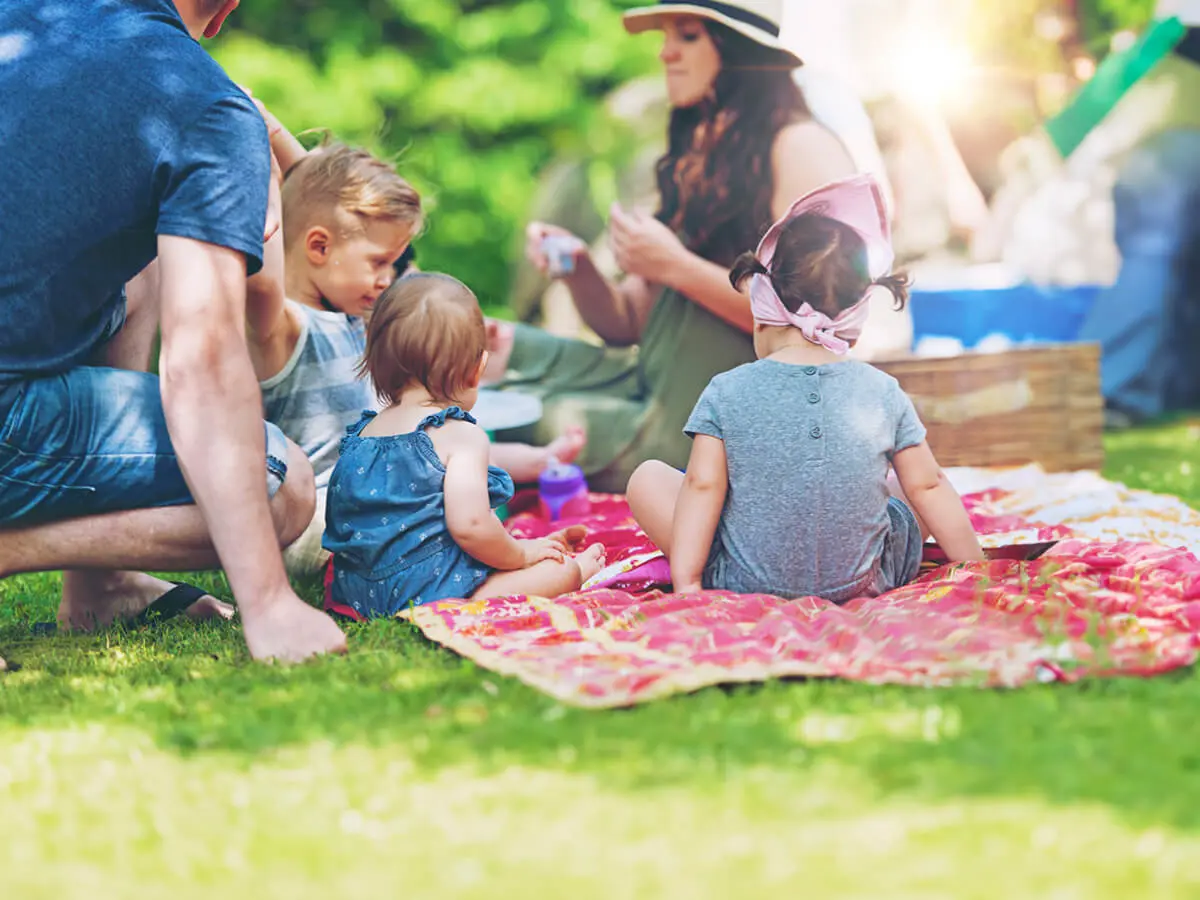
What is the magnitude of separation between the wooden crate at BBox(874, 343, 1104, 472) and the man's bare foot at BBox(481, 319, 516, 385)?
125cm

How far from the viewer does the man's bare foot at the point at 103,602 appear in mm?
2971

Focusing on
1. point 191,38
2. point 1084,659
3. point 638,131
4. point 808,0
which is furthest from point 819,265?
point 638,131

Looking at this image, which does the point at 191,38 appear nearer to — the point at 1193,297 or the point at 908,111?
the point at 1193,297

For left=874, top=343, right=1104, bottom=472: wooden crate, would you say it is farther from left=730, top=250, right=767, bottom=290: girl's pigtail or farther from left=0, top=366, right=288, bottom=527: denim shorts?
left=0, top=366, right=288, bottom=527: denim shorts

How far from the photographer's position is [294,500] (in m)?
2.78

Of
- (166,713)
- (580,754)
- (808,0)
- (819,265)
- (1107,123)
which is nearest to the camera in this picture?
(580,754)

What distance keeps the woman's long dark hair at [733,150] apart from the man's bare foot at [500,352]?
2.33 ft

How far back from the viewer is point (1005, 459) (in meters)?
4.89

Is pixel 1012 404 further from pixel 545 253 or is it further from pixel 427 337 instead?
pixel 427 337

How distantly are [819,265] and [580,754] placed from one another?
4.15 ft

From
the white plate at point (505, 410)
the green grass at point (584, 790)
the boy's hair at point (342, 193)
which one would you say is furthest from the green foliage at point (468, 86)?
the green grass at point (584, 790)

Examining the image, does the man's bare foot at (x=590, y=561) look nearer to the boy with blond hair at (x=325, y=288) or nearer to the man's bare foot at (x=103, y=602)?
the boy with blond hair at (x=325, y=288)

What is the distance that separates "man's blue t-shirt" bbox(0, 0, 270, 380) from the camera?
8.13 ft

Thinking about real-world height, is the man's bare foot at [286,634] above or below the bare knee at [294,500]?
below
